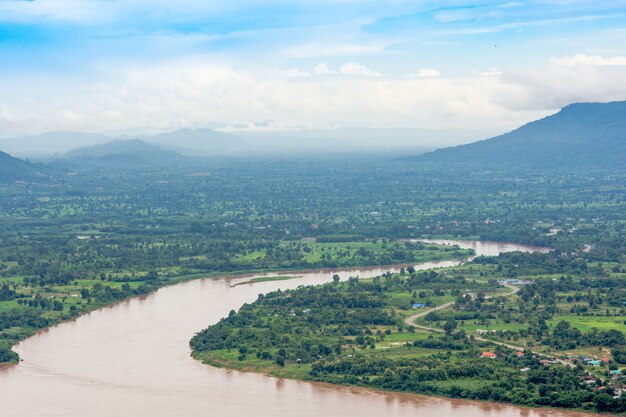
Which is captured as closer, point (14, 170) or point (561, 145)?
point (14, 170)

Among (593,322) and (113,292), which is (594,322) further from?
(113,292)

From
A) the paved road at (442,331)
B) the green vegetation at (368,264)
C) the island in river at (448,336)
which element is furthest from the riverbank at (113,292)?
the paved road at (442,331)

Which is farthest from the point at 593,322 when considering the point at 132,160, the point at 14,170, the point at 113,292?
the point at 132,160

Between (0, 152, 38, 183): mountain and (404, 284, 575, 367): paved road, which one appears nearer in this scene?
(404, 284, 575, 367): paved road

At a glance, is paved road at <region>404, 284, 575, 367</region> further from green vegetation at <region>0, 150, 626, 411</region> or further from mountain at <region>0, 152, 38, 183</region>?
mountain at <region>0, 152, 38, 183</region>

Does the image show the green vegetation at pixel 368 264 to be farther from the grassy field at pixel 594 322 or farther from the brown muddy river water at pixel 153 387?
the brown muddy river water at pixel 153 387

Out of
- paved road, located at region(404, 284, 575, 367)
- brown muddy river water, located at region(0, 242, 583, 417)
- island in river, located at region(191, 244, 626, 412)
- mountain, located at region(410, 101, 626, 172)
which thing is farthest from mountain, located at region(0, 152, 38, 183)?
paved road, located at region(404, 284, 575, 367)
